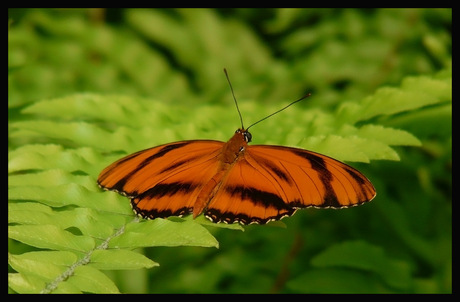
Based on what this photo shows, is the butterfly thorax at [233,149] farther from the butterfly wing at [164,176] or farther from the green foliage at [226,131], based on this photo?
the green foliage at [226,131]

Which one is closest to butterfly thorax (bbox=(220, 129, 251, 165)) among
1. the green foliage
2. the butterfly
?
the butterfly

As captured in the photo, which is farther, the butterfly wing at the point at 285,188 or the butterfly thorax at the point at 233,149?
the butterfly thorax at the point at 233,149

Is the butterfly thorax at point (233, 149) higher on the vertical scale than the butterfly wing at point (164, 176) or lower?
higher

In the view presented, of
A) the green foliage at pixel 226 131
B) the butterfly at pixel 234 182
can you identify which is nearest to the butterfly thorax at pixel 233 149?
the butterfly at pixel 234 182

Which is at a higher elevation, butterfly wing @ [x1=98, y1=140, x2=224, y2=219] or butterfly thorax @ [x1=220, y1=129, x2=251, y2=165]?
butterfly thorax @ [x1=220, y1=129, x2=251, y2=165]

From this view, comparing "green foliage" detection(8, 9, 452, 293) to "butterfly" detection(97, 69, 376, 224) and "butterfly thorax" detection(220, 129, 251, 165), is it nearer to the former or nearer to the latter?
"butterfly" detection(97, 69, 376, 224)

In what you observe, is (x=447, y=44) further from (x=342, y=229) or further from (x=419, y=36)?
(x=342, y=229)

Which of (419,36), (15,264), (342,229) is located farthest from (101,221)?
(419,36)
